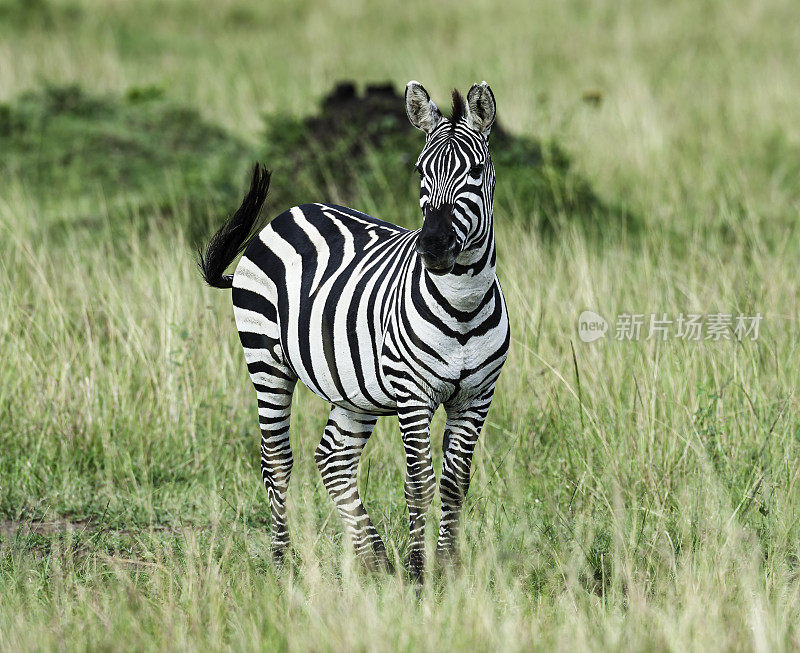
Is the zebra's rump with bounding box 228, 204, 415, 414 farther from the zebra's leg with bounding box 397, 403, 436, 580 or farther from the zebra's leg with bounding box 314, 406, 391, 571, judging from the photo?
the zebra's leg with bounding box 314, 406, 391, 571

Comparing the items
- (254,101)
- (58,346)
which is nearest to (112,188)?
(254,101)

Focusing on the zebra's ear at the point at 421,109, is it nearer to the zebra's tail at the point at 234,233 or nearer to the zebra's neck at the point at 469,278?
the zebra's neck at the point at 469,278

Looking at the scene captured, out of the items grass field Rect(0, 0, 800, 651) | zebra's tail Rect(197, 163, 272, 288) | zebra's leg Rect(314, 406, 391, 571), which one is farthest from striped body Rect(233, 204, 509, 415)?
grass field Rect(0, 0, 800, 651)

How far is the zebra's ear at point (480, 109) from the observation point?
3.17 metres

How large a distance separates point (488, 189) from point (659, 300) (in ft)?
9.36

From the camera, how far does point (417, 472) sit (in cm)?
343

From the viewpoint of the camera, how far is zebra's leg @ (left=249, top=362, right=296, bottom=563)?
3.95 meters

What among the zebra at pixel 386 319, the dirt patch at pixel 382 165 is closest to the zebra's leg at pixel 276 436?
the zebra at pixel 386 319

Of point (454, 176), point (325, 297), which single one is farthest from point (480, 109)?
point (325, 297)

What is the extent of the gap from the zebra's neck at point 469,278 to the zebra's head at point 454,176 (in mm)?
38

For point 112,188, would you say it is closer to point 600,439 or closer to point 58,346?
point 58,346

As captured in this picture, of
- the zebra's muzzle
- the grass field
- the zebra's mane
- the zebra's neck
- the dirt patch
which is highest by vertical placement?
the dirt patch

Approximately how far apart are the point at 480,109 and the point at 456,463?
1226 millimetres

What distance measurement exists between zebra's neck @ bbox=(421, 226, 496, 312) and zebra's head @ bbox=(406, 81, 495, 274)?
4 centimetres
